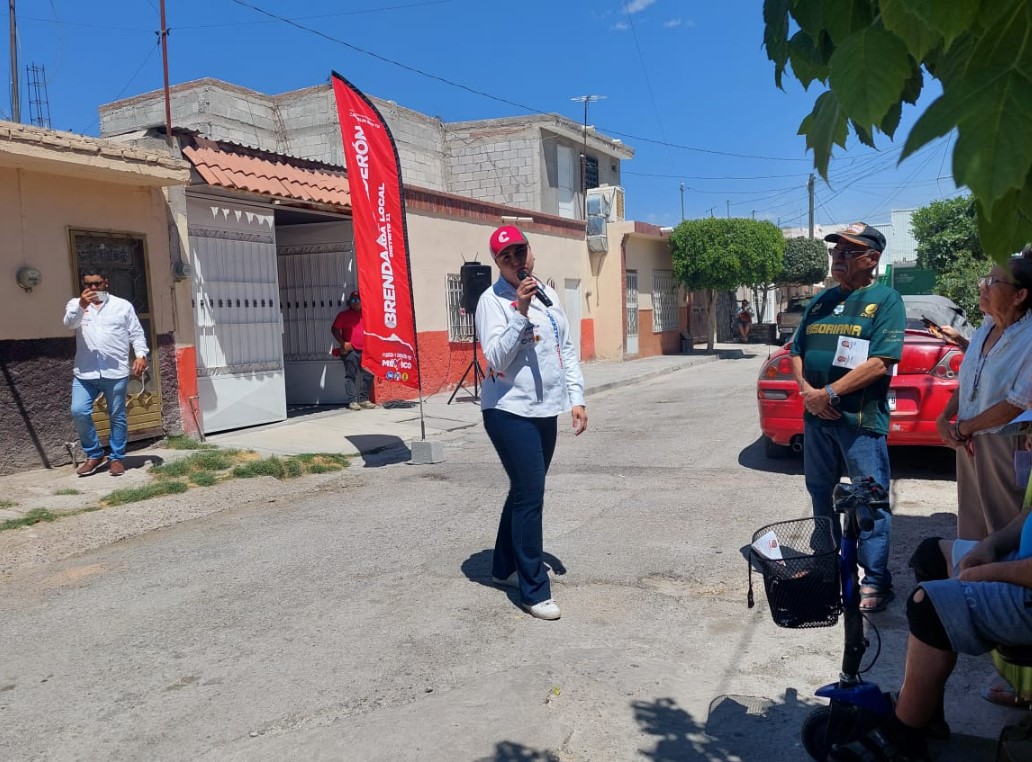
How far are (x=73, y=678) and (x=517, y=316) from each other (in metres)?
2.51

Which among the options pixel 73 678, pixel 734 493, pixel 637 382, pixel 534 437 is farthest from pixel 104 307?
pixel 637 382

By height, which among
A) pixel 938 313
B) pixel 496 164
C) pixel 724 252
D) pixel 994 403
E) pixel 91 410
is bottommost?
pixel 91 410

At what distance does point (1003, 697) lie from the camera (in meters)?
3.04

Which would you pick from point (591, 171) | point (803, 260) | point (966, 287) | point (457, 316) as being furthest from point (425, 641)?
point (803, 260)

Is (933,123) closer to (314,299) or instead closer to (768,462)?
(768,462)

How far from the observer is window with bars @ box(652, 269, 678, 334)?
24.2 meters

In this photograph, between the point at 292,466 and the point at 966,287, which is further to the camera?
the point at 966,287

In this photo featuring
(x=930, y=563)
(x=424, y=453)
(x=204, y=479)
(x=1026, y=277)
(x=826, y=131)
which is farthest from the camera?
(x=424, y=453)

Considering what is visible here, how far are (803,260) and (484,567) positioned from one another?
31020 mm

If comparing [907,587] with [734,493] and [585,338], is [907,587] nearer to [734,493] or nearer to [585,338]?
[734,493]

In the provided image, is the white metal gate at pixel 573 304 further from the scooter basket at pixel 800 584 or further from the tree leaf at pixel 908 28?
the tree leaf at pixel 908 28

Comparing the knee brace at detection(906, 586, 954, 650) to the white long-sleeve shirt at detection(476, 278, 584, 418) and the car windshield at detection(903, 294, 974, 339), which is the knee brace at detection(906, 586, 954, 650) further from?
the car windshield at detection(903, 294, 974, 339)

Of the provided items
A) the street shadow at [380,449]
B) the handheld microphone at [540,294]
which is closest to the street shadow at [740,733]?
the handheld microphone at [540,294]

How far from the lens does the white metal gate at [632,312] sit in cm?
2222
